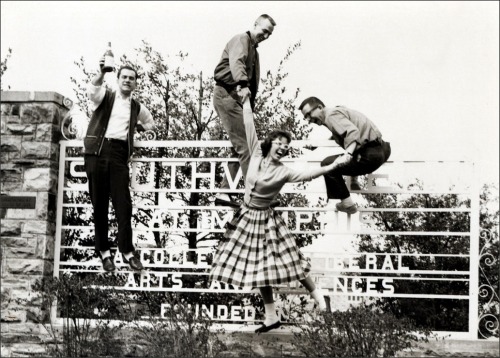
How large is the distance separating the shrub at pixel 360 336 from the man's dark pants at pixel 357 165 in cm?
115

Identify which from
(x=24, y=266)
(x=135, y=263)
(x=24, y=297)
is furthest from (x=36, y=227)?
(x=135, y=263)

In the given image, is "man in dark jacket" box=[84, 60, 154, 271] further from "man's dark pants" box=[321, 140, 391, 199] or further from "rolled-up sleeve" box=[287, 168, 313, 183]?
"man's dark pants" box=[321, 140, 391, 199]

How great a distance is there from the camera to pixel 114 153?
283 inches

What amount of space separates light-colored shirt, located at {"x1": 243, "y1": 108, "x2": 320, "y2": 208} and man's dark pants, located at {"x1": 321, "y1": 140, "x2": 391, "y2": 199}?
329 millimetres

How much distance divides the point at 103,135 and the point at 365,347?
3.04 meters

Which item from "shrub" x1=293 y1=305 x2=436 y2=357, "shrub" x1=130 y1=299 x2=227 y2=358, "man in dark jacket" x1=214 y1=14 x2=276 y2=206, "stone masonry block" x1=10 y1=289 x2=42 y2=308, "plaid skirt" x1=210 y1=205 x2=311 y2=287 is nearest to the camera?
"shrub" x1=293 y1=305 x2=436 y2=357

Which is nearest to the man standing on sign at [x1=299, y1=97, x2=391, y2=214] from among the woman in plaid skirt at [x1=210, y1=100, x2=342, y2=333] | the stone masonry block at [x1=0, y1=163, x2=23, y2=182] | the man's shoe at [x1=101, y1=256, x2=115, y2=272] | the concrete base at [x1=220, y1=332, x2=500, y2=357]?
the woman in plaid skirt at [x1=210, y1=100, x2=342, y2=333]

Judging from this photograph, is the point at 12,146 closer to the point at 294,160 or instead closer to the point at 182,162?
the point at 182,162

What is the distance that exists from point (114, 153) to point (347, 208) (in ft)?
7.13

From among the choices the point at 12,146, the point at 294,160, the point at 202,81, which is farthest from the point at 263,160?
the point at 202,81

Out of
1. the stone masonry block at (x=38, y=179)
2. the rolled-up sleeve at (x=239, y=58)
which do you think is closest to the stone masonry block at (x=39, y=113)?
the stone masonry block at (x=38, y=179)

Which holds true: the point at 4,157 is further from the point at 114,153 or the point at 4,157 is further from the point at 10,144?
the point at 114,153

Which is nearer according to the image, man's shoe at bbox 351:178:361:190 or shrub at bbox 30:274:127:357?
shrub at bbox 30:274:127:357

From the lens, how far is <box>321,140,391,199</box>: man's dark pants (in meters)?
6.69
